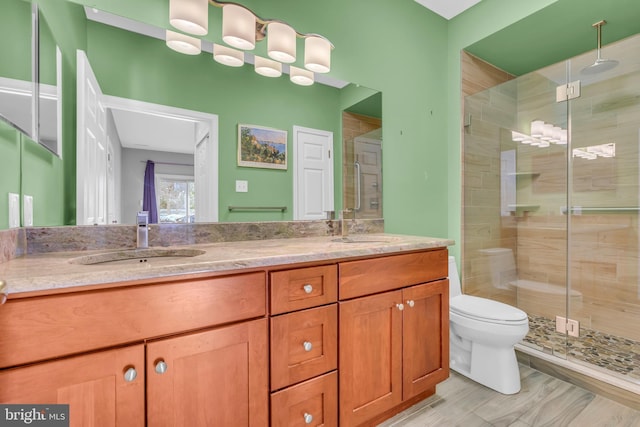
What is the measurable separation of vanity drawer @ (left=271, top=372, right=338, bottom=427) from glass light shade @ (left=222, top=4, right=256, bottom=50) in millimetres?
1549

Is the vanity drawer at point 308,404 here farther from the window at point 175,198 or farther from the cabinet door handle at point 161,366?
the window at point 175,198

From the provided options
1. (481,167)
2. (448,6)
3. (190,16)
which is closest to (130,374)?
(190,16)

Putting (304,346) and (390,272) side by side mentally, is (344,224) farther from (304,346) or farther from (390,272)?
(304,346)

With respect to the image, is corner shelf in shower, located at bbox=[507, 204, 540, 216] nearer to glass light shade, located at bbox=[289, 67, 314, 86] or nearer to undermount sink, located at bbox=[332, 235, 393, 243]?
undermount sink, located at bbox=[332, 235, 393, 243]

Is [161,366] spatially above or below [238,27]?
below

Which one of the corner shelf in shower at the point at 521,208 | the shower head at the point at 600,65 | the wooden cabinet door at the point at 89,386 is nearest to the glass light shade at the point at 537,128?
the shower head at the point at 600,65

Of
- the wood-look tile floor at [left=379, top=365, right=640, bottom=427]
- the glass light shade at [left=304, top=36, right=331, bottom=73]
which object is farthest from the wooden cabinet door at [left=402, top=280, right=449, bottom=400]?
the glass light shade at [left=304, top=36, right=331, bottom=73]

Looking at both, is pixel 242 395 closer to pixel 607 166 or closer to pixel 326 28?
pixel 326 28

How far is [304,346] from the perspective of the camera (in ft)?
3.65

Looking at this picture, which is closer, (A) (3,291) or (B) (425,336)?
(A) (3,291)

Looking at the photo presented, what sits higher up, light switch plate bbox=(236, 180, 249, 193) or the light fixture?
the light fixture

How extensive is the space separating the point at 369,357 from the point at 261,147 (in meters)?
1.17

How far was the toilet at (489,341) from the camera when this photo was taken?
1649 mm

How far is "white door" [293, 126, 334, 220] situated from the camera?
1727 mm
